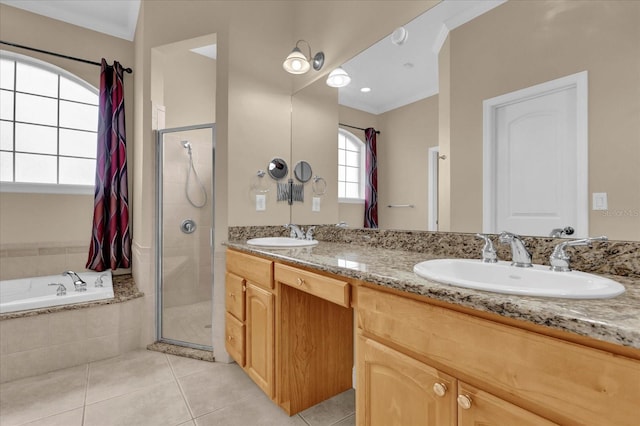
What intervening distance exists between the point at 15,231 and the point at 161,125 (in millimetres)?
1479

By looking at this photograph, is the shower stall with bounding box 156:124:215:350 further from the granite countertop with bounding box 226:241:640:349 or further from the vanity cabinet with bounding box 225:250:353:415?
the granite countertop with bounding box 226:241:640:349

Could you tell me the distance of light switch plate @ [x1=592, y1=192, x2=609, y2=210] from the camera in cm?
97

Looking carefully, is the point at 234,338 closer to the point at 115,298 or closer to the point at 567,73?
the point at 115,298

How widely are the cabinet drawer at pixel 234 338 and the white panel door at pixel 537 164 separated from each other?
60.4 inches

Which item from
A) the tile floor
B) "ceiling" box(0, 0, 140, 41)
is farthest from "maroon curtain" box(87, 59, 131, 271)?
the tile floor

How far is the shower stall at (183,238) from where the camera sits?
244 centimetres

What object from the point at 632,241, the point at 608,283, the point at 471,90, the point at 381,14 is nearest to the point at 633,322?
the point at 608,283

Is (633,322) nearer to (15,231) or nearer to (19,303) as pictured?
(19,303)

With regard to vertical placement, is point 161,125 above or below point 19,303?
above

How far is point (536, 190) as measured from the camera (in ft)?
3.69

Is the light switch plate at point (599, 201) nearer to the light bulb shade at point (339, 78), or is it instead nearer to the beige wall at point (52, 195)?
the light bulb shade at point (339, 78)

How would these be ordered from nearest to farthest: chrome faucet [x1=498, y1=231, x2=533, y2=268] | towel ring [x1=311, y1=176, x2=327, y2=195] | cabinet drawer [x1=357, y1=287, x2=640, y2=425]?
cabinet drawer [x1=357, y1=287, x2=640, y2=425] < chrome faucet [x1=498, y1=231, x2=533, y2=268] < towel ring [x1=311, y1=176, x2=327, y2=195]

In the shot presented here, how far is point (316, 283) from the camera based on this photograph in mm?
1259

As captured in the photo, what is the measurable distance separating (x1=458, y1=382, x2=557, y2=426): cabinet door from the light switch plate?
0.72m
